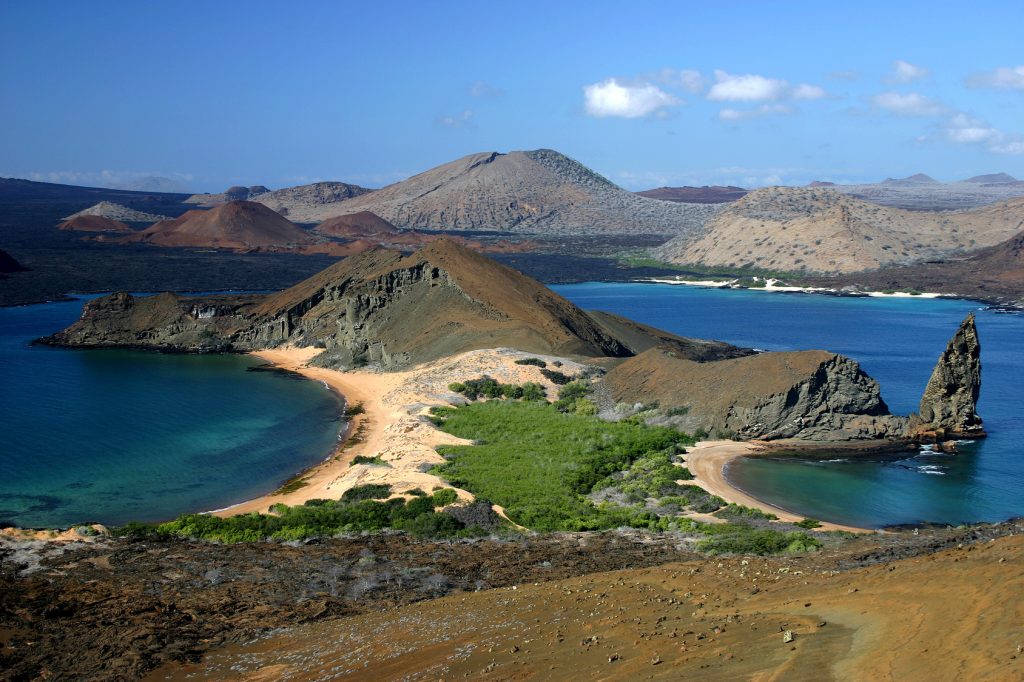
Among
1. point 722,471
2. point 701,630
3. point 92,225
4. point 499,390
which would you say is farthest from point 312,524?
point 92,225

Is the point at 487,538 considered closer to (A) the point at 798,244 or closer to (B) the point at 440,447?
(B) the point at 440,447

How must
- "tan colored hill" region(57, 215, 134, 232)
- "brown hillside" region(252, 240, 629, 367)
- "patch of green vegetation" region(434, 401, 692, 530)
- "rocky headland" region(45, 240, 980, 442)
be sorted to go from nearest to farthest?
"patch of green vegetation" region(434, 401, 692, 530)
"rocky headland" region(45, 240, 980, 442)
"brown hillside" region(252, 240, 629, 367)
"tan colored hill" region(57, 215, 134, 232)

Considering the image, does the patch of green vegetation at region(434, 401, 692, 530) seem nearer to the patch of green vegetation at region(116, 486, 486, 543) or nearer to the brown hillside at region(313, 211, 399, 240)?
the patch of green vegetation at region(116, 486, 486, 543)

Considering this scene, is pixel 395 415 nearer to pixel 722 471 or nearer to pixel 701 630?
pixel 722 471

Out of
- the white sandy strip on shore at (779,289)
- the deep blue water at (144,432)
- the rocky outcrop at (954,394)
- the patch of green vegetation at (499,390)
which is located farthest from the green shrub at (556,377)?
the white sandy strip on shore at (779,289)

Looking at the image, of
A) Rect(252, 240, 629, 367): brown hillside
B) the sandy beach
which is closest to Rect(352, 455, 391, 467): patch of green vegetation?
the sandy beach

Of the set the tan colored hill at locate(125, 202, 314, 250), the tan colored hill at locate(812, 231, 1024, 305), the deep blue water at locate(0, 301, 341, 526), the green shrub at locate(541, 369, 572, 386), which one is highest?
the tan colored hill at locate(125, 202, 314, 250)

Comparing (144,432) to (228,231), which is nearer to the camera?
(144,432)
